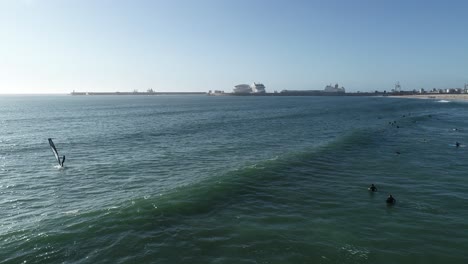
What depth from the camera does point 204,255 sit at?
16.5m

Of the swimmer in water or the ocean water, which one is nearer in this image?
the ocean water

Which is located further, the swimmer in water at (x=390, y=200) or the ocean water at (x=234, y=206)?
the swimmer in water at (x=390, y=200)

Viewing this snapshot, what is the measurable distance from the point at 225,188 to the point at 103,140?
1352 inches

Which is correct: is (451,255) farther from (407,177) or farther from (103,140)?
(103,140)

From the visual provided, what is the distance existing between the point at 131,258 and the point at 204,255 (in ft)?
12.2

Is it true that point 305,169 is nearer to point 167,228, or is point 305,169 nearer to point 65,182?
point 167,228

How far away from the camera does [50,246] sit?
1759cm

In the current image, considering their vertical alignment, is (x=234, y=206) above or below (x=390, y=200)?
below

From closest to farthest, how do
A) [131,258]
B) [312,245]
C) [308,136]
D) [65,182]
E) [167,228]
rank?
[131,258] → [312,245] → [167,228] → [65,182] → [308,136]

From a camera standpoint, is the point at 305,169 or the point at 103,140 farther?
the point at 103,140

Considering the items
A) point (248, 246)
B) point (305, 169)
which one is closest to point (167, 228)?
point (248, 246)

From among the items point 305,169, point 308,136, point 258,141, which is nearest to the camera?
point 305,169

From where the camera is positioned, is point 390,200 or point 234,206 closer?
point 234,206

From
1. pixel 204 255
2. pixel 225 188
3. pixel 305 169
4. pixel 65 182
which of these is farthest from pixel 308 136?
pixel 204 255
